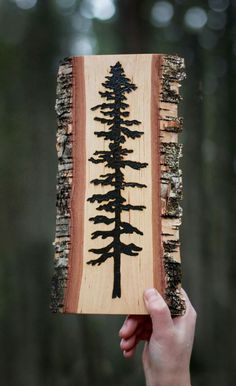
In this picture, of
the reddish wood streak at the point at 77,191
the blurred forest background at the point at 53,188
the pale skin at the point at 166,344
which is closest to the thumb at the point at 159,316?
the pale skin at the point at 166,344

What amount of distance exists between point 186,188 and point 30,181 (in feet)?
2.25

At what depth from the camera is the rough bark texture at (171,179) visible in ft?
3.82

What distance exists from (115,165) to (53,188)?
1.06 m

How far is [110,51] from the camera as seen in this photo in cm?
224

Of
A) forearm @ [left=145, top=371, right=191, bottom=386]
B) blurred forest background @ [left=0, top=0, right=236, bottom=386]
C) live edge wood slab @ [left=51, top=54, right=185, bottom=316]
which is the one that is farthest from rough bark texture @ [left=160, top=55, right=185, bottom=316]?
blurred forest background @ [left=0, top=0, right=236, bottom=386]

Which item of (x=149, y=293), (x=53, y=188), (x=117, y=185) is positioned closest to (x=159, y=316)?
(x=149, y=293)

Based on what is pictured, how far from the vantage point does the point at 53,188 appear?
7.33 ft

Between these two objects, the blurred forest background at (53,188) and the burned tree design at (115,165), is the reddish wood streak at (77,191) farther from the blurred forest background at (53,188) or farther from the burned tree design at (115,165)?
the blurred forest background at (53,188)

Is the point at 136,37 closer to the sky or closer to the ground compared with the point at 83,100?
closer to the sky

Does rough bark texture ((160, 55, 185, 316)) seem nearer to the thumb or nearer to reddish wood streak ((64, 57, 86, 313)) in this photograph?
the thumb

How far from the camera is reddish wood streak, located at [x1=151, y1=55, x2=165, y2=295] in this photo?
3.81 ft

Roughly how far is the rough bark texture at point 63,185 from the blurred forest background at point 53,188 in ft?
3.26

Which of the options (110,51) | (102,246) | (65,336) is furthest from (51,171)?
(102,246)

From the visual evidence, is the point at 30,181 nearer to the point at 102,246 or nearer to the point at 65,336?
the point at 65,336
